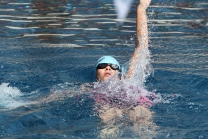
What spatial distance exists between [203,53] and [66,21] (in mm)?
5064

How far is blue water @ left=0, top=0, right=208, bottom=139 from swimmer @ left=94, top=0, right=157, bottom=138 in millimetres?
153

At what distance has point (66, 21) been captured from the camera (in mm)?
15211

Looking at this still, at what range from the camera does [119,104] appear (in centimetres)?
764

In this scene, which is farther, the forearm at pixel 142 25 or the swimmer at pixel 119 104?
the forearm at pixel 142 25

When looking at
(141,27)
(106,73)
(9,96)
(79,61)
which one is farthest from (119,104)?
(79,61)

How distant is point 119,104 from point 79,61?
11.4ft

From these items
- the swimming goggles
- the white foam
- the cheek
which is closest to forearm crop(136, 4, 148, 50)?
the swimming goggles

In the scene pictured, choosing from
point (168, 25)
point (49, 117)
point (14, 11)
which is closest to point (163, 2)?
point (168, 25)

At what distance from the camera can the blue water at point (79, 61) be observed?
696 centimetres

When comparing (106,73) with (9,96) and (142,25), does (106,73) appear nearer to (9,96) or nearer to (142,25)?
(142,25)

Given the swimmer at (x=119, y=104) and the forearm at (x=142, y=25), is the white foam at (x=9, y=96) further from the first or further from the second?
the forearm at (x=142, y=25)

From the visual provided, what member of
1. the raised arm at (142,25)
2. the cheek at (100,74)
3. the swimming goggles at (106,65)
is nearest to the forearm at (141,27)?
the raised arm at (142,25)

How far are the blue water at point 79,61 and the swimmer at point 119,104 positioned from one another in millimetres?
153

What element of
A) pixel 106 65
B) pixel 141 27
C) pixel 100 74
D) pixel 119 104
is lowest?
pixel 119 104
